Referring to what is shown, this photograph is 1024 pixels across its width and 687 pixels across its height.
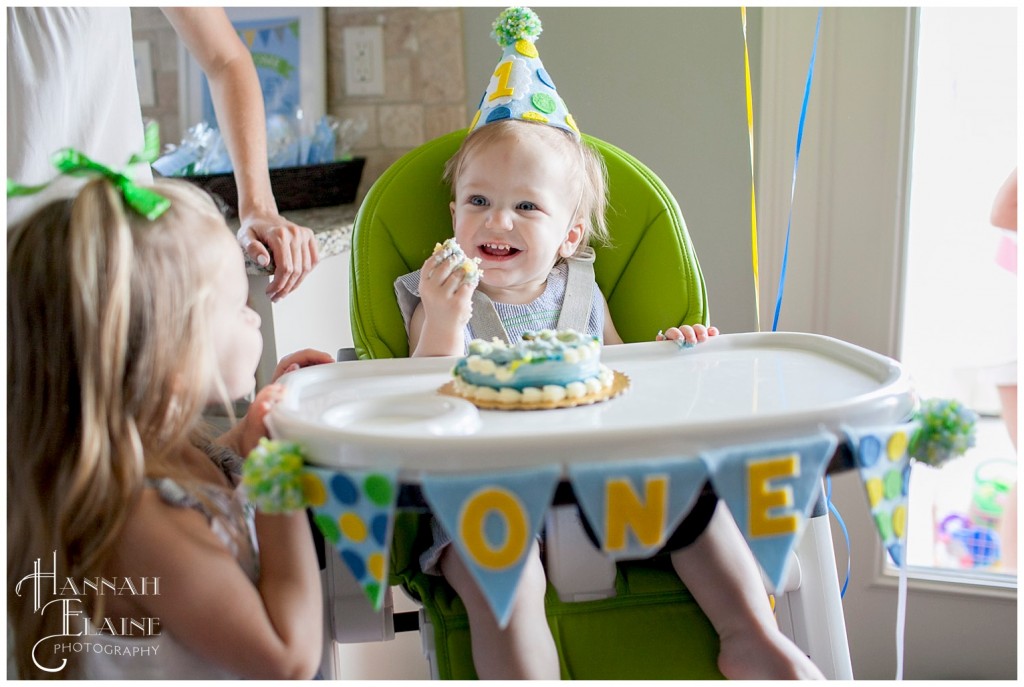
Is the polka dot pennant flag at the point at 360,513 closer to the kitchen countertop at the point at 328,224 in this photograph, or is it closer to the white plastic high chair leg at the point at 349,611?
the white plastic high chair leg at the point at 349,611

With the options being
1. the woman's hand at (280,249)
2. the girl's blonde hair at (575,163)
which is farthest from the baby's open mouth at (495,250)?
the woman's hand at (280,249)

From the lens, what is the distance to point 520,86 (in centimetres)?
133

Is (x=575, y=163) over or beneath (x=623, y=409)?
over

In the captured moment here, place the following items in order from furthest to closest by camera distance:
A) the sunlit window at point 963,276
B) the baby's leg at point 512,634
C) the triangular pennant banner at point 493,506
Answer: the sunlit window at point 963,276
the baby's leg at point 512,634
the triangular pennant banner at point 493,506

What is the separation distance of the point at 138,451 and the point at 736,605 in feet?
2.17

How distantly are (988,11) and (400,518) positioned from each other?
1.27m

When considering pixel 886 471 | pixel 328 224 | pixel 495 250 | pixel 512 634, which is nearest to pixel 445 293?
pixel 495 250

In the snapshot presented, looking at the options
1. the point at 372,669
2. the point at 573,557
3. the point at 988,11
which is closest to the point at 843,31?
the point at 988,11

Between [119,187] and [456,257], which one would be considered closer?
[119,187]

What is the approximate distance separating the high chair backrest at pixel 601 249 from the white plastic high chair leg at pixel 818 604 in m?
0.31

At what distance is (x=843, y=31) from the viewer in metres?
1.65

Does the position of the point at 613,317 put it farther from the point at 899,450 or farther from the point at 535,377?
the point at 899,450

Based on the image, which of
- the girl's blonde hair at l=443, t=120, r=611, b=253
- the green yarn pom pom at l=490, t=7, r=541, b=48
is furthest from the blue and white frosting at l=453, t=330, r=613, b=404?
the green yarn pom pom at l=490, t=7, r=541, b=48

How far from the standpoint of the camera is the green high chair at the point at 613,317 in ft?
3.65
